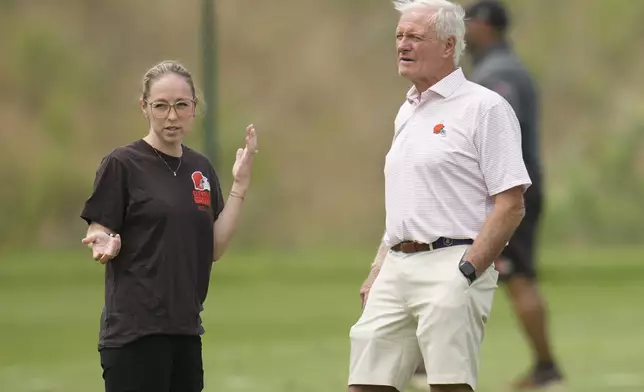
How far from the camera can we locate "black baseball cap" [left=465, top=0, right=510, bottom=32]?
9.67 m

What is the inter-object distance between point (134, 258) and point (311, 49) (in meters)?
23.8

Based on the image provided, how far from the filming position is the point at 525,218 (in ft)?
30.9

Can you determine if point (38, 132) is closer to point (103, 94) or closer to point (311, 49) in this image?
point (103, 94)

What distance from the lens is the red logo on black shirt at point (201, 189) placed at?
5.88 meters

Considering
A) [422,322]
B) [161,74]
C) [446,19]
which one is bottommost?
[422,322]

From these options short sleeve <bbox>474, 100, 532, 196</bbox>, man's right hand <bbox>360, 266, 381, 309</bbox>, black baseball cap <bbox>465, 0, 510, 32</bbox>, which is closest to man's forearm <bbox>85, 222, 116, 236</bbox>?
man's right hand <bbox>360, 266, 381, 309</bbox>

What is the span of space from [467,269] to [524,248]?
352 centimetres

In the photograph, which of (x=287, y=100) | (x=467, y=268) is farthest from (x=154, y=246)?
(x=287, y=100)

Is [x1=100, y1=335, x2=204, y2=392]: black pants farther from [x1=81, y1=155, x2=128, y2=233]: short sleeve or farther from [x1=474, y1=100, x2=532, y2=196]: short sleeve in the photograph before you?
[x1=474, y1=100, x2=532, y2=196]: short sleeve

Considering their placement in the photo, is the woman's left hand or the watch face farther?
the woman's left hand

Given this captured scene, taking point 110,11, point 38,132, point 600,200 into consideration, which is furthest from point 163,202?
point 110,11

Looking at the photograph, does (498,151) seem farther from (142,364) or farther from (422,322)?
(142,364)

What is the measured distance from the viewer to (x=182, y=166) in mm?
5906

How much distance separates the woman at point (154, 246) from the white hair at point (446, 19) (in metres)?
1.03
